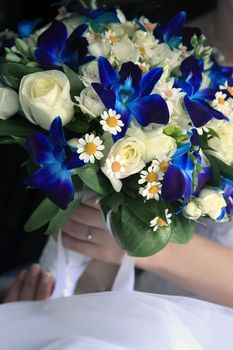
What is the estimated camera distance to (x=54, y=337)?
0.71 meters

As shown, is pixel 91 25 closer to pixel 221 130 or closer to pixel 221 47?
pixel 221 130

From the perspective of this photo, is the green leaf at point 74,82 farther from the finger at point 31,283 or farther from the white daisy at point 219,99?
the finger at point 31,283

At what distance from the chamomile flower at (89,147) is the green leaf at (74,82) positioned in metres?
0.08

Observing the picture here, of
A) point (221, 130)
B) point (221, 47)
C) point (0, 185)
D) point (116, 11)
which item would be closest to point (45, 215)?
point (221, 130)

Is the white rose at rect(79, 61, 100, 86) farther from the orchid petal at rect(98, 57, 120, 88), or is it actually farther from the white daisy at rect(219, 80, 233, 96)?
the white daisy at rect(219, 80, 233, 96)

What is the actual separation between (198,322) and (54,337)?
0.23m

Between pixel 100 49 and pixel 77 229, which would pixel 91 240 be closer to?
pixel 77 229

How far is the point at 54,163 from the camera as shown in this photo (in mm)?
659

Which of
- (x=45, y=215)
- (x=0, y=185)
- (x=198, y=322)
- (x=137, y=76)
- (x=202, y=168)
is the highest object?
(x=137, y=76)

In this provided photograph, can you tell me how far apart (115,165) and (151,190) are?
0.06 metres

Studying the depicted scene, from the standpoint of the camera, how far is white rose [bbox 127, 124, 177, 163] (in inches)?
25.7

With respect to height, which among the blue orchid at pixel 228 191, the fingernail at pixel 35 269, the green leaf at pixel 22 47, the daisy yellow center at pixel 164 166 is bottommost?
the fingernail at pixel 35 269

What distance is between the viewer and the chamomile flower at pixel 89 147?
2.09 ft

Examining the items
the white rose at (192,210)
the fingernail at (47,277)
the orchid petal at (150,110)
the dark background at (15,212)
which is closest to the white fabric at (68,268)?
the fingernail at (47,277)
